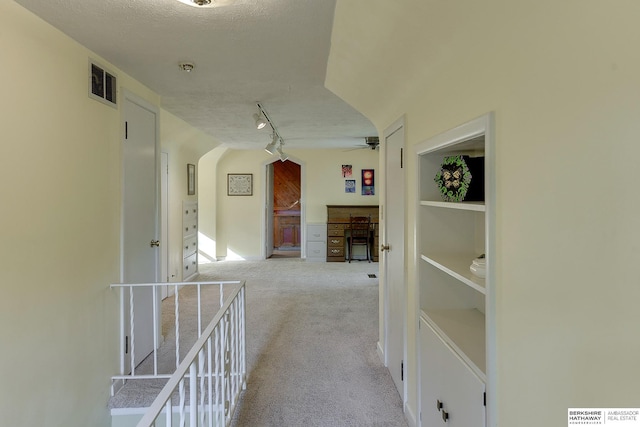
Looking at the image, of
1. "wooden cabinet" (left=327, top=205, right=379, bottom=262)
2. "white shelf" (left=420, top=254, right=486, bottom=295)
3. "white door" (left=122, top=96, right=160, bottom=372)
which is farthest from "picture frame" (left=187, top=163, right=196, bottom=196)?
"white shelf" (left=420, top=254, right=486, bottom=295)

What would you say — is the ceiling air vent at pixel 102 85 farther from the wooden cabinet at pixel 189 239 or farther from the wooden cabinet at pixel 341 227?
the wooden cabinet at pixel 341 227

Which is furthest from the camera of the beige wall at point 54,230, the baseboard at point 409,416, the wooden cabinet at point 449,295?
the baseboard at point 409,416

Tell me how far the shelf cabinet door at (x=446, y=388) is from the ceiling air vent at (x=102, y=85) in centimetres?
247

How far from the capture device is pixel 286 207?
924 centimetres

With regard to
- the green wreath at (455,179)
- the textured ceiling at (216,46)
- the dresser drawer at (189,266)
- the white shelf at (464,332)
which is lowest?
the dresser drawer at (189,266)

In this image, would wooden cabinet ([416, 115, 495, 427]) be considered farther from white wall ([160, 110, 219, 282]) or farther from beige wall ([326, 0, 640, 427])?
white wall ([160, 110, 219, 282])

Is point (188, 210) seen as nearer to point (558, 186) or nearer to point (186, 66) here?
point (186, 66)

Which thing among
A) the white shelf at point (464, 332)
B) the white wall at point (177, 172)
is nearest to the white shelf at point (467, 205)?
the white shelf at point (464, 332)

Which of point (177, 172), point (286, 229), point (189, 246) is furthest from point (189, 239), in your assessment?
point (286, 229)

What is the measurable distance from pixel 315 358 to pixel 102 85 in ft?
8.59

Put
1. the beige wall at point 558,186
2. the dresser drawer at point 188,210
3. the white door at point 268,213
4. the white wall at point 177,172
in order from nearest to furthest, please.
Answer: the beige wall at point 558,186, the white wall at point 177,172, the dresser drawer at point 188,210, the white door at point 268,213

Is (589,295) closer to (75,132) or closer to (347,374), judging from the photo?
(347,374)

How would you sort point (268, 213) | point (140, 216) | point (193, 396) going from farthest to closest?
1. point (268, 213)
2. point (140, 216)
3. point (193, 396)

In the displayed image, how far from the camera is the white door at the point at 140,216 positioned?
2.58 metres
